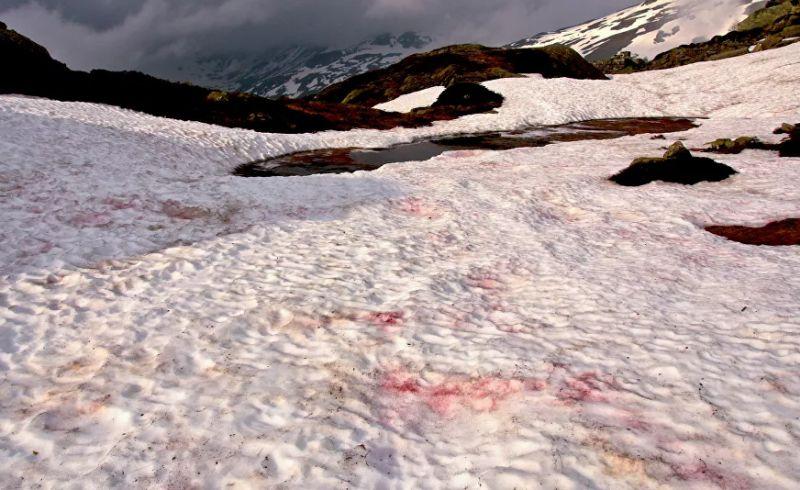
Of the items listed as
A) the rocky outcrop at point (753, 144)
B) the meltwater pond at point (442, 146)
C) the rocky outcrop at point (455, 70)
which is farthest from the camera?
the rocky outcrop at point (455, 70)

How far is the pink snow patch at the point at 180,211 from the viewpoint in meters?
16.2

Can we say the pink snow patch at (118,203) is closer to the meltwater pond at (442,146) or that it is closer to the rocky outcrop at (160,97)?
the meltwater pond at (442,146)

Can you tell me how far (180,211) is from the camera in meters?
16.5

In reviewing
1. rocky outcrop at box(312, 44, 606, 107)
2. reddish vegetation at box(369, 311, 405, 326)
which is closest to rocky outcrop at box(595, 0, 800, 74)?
rocky outcrop at box(312, 44, 606, 107)

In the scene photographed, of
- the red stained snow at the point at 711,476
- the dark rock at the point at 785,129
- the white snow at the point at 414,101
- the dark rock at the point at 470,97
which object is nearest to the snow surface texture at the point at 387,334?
the red stained snow at the point at 711,476

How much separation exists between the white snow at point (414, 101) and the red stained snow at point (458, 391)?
49.0 meters

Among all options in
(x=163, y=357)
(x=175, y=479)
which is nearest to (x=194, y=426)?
(x=175, y=479)

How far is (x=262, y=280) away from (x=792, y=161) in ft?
83.8

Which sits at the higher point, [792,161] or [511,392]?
[792,161]

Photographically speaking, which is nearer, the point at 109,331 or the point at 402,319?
the point at 109,331

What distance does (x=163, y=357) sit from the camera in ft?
28.2

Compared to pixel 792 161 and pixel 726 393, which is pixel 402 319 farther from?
pixel 792 161

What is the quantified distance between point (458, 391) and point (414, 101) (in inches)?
2079

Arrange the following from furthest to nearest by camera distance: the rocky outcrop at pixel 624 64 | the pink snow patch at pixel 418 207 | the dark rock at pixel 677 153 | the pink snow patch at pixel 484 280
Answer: the rocky outcrop at pixel 624 64
the dark rock at pixel 677 153
the pink snow patch at pixel 418 207
the pink snow patch at pixel 484 280
